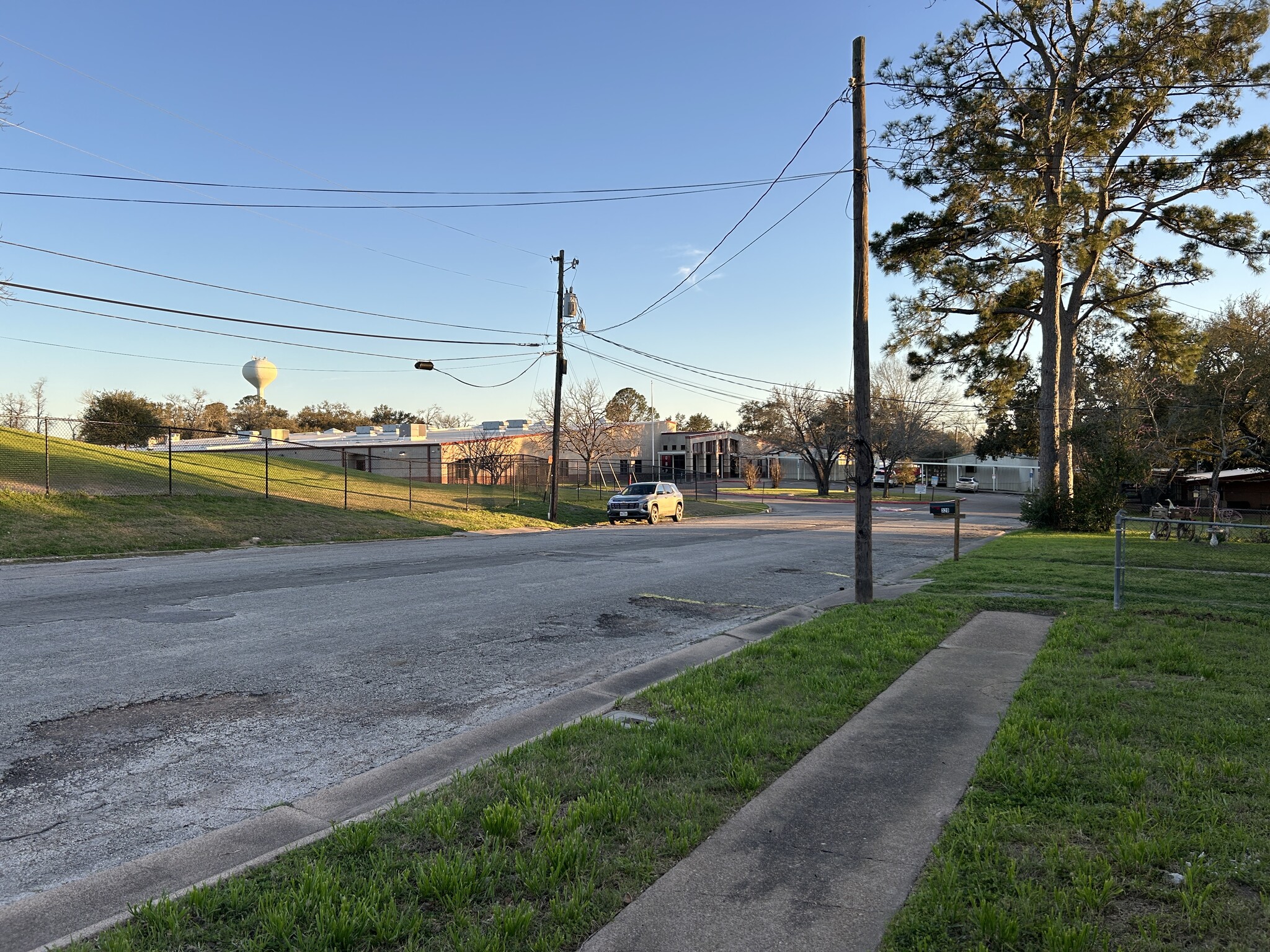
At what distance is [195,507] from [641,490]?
17606 mm

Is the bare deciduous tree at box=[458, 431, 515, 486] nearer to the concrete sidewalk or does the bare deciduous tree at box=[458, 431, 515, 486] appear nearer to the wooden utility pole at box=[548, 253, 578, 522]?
the wooden utility pole at box=[548, 253, 578, 522]

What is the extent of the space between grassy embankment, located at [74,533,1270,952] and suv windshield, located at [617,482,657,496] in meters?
27.8

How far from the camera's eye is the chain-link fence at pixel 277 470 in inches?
933

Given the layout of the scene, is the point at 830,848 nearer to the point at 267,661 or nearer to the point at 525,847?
the point at 525,847

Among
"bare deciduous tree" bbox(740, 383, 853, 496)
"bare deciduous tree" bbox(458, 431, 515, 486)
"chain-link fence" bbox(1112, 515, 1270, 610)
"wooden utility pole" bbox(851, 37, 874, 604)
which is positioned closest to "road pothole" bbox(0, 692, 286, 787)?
"wooden utility pole" bbox(851, 37, 874, 604)

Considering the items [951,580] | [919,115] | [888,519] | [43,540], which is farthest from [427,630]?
[888,519]

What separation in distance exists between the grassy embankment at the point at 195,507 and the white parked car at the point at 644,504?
1996 mm

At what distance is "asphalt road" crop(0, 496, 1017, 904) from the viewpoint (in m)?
4.23

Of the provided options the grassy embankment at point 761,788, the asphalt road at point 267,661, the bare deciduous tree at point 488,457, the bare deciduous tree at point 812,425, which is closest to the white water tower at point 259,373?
the bare deciduous tree at point 488,457

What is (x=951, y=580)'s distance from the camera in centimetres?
1315

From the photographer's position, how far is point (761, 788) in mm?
4176

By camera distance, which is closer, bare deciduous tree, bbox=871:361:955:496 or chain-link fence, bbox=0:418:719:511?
chain-link fence, bbox=0:418:719:511

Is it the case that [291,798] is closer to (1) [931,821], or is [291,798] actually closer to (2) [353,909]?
(2) [353,909]

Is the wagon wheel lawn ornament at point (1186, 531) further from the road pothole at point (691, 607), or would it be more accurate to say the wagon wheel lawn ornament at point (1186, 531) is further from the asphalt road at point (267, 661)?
the road pothole at point (691, 607)
